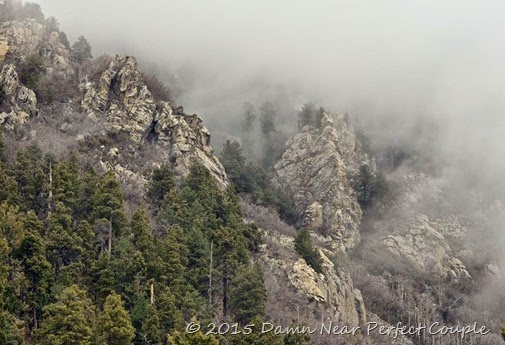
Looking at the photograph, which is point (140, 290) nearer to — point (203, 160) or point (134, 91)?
point (203, 160)

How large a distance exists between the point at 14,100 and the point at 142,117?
14.5 metres

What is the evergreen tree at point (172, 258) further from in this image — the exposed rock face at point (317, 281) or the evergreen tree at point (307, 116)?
the evergreen tree at point (307, 116)

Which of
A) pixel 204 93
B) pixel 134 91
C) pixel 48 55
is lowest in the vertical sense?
pixel 134 91

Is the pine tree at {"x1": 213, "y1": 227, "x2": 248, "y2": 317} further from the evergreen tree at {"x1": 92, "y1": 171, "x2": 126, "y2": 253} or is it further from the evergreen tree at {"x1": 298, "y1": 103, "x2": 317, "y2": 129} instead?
the evergreen tree at {"x1": 298, "y1": 103, "x2": 317, "y2": 129}

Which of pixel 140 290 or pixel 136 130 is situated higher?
pixel 136 130

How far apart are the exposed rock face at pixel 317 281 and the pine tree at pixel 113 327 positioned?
24.1 m

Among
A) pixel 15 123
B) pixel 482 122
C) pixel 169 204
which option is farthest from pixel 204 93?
pixel 169 204

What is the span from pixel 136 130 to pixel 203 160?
8.18 metres

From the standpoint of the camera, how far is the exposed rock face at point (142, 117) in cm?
7794

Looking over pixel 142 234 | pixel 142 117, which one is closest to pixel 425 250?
pixel 142 117

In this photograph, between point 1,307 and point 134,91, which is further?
point 134,91

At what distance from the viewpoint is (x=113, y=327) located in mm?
40969

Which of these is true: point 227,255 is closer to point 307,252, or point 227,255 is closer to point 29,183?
point 307,252

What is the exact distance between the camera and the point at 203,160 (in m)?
79.1
